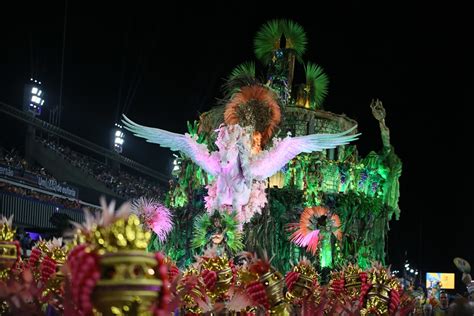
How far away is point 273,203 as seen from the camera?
25047 millimetres

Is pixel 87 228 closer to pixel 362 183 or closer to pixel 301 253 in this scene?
pixel 301 253

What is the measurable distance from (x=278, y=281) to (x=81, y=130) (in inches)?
1344

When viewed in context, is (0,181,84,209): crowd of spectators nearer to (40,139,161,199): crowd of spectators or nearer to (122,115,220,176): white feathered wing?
(122,115,220,176): white feathered wing

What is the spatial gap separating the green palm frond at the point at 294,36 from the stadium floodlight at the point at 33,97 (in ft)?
44.4

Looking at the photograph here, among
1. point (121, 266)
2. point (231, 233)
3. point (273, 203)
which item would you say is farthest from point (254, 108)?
point (121, 266)

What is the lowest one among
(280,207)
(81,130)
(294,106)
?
(280,207)

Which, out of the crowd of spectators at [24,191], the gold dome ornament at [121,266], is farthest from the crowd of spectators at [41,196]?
the gold dome ornament at [121,266]

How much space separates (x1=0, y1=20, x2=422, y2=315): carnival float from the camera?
971 centimetres

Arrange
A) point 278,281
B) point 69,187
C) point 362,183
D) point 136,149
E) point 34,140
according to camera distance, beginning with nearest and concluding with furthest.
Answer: point 278,281 → point 362,183 → point 69,187 → point 34,140 → point 136,149

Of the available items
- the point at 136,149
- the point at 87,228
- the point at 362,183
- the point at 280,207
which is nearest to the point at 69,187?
the point at 280,207

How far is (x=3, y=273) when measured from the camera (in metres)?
8.10

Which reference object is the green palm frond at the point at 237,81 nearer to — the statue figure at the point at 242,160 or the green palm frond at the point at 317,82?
the statue figure at the point at 242,160

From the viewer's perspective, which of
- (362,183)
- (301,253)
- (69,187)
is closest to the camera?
(301,253)

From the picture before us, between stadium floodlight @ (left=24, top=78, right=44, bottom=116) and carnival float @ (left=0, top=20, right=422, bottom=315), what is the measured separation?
10899 millimetres
